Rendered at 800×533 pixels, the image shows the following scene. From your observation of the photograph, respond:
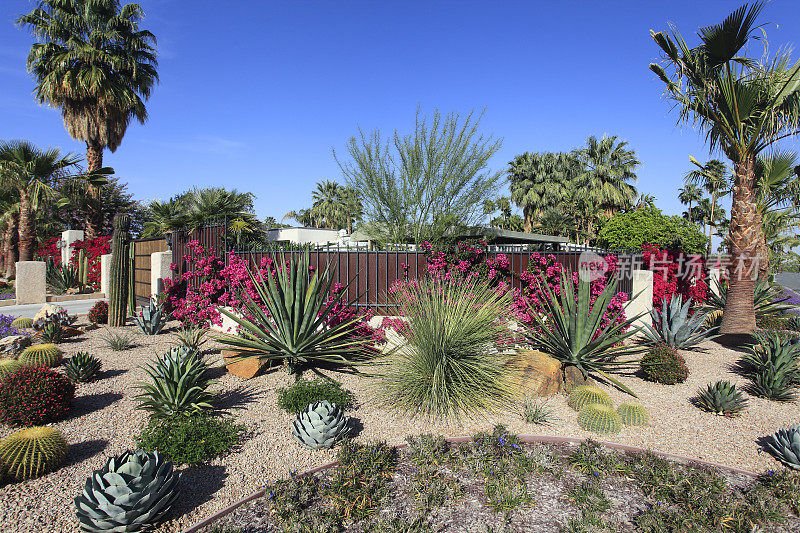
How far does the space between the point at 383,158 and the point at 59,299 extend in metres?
12.8

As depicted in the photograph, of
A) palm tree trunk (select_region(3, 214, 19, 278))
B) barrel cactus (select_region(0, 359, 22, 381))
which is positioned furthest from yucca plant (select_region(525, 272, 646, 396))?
palm tree trunk (select_region(3, 214, 19, 278))

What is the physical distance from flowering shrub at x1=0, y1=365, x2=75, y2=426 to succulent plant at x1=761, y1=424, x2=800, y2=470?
25.0 ft

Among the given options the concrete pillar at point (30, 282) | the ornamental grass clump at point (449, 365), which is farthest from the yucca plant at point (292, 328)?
the concrete pillar at point (30, 282)

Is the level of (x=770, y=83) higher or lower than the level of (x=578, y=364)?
higher

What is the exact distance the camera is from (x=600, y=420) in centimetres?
484

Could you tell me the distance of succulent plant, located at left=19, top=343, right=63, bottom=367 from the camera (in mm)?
6316

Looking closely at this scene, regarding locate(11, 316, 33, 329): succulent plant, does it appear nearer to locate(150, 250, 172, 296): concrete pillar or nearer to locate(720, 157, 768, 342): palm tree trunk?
locate(150, 250, 172, 296): concrete pillar

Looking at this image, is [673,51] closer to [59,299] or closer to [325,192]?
[59,299]

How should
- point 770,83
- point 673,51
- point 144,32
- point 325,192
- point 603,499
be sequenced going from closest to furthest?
point 603,499 < point 770,83 < point 673,51 < point 144,32 < point 325,192

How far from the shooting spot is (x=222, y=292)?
379 inches

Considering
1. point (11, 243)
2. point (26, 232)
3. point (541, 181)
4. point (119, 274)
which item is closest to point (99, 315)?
point (119, 274)

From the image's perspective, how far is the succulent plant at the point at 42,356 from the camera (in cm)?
632

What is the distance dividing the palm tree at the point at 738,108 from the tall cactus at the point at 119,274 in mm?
12488

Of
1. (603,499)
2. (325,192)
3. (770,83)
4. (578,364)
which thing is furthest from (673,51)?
(325,192)
